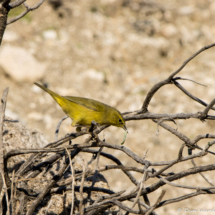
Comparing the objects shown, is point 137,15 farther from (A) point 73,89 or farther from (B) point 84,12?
(A) point 73,89

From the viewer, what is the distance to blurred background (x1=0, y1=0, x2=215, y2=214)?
6117 mm

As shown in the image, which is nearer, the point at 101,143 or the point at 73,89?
the point at 101,143

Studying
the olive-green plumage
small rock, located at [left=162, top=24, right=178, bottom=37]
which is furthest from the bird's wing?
small rock, located at [left=162, top=24, right=178, bottom=37]

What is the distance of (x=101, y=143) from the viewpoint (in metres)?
2.27

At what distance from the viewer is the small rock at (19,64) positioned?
242 inches

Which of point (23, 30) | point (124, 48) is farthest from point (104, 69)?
point (23, 30)

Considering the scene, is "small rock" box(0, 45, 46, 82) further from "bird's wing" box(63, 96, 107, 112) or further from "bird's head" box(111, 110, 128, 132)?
"bird's head" box(111, 110, 128, 132)

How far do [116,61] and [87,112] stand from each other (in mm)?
4063

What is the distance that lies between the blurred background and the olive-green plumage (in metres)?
1.82

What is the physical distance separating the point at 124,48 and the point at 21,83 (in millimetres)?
2907

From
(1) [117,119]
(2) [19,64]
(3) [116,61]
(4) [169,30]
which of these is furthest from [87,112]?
(4) [169,30]

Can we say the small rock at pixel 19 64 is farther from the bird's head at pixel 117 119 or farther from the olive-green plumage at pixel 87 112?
the bird's head at pixel 117 119

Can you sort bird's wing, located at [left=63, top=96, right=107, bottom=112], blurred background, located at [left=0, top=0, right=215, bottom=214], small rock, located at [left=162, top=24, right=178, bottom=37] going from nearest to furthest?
bird's wing, located at [left=63, top=96, right=107, bottom=112] < blurred background, located at [left=0, top=0, right=215, bottom=214] < small rock, located at [left=162, top=24, right=178, bottom=37]

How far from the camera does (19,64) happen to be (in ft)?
20.4
